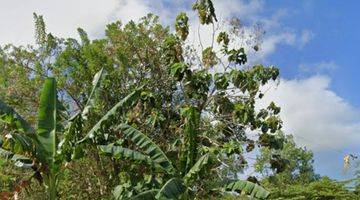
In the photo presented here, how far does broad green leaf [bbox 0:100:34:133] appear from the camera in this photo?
1223 cm

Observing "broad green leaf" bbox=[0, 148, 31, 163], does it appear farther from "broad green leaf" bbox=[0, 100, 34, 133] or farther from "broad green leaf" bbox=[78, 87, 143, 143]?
"broad green leaf" bbox=[78, 87, 143, 143]

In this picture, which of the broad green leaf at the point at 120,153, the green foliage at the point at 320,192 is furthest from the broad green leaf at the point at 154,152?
the green foliage at the point at 320,192

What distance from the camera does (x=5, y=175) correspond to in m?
17.4

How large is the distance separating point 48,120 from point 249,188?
174 inches

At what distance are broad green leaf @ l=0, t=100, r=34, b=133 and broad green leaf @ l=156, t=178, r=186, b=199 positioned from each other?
3.05 metres

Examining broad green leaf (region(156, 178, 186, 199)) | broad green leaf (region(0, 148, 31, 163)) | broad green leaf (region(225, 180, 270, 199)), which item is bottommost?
broad green leaf (region(0, 148, 31, 163))

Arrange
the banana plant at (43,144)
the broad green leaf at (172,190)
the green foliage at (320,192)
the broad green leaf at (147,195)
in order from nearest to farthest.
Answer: the broad green leaf at (172,190) < the broad green leaf at (147,195) < the banana plant at (43,144) < the green foliage at (320,192)

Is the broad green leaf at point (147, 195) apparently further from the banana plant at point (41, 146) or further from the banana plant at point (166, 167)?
the banana plant at point (41, 146)

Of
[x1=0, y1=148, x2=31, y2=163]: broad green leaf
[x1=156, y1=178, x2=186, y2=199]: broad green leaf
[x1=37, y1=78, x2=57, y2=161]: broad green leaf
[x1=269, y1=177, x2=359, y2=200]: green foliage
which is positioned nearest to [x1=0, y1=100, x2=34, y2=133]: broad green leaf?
[x1=37, y1=78, x2=57, y2=161]: broad green leaf

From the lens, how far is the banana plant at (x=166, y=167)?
12398 millimetres

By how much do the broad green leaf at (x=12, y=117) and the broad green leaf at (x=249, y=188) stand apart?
4395 mm

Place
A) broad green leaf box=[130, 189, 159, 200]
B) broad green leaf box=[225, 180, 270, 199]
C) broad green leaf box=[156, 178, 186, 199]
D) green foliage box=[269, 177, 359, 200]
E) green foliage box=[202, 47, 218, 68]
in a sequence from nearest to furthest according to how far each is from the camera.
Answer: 1. broad green leaf box=[156, 178, 186, 199]
2. broad green leaf box=[130, 189, 159, 200]
3. broad green leaf box=[225, 180, 270, 199]
4. green foliage box=[269, 177, 359, 200]
5. green foliage box=[202, 47, 218, 68]

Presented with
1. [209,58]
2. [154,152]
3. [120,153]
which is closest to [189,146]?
[154,152]

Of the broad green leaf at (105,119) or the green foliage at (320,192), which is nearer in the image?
the broad green leaf at (105,119)
